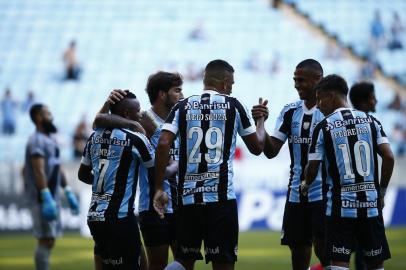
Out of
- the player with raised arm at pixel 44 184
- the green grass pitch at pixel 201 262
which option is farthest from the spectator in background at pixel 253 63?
the player with raised arm at pixel 44 184

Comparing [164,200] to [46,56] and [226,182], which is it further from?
[46,56]

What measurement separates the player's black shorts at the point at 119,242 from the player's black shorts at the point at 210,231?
388 millimetres

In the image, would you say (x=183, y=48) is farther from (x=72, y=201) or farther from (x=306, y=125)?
(x=306, y=125)

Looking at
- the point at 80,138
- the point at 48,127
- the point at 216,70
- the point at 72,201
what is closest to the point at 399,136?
the point at 80,138

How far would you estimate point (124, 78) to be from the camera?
3322 cm

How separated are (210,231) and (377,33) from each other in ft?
86.3

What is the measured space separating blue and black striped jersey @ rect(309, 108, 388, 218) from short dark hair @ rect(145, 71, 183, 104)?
1.53m

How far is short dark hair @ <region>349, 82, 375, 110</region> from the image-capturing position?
350 inches

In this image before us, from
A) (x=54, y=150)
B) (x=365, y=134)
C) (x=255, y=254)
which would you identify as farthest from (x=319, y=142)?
(x=255, y=254)

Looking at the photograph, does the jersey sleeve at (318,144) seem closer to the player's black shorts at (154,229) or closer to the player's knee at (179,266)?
the player's knee at (179,266)

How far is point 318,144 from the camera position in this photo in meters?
7.72

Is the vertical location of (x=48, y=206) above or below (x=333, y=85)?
below

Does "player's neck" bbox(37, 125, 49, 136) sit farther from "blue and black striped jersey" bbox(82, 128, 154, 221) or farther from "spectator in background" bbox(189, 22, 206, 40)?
"spectator in background" bbox(189, 22, 206, 40)

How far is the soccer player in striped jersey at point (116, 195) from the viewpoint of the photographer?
7551 millimetres
